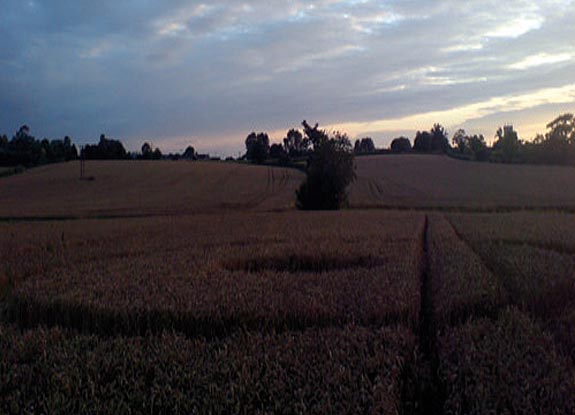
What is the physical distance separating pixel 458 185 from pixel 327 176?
22.7 meters

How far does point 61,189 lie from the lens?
58.2 metres

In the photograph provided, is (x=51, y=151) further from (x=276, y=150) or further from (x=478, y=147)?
(x=478, y=147)

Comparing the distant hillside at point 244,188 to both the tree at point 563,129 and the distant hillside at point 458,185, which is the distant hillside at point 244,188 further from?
the tree at point 563,129

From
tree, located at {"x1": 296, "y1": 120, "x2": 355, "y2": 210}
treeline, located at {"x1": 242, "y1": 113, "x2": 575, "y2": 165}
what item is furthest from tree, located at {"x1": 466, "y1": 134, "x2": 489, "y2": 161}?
tree, located at {"x1": 296, "y1": 120, "x2": 355, "y2": 210}

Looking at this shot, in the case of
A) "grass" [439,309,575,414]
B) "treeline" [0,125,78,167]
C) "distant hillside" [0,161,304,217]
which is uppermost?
"treeline" [0,125,78,167]

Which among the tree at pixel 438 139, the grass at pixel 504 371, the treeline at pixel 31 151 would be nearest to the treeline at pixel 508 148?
the tree at pixel 438 139

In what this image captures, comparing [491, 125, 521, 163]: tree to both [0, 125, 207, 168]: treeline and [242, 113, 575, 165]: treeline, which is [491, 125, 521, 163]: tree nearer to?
[242, 113, 575, 165]: treeline

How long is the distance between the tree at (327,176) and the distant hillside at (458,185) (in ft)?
9.92

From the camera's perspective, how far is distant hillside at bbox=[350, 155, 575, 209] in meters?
42.9

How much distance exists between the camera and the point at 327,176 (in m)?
40.3

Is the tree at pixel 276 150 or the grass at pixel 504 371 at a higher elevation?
the tree at pixel 276 150

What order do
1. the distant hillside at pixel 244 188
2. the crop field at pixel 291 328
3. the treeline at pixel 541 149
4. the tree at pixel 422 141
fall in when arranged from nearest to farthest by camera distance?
1. the crop field at pixel 291 328
2. the distant hillside at pixel 244 188
3. the treeline at pixel 541 149
4. the tree at pixel 422 141

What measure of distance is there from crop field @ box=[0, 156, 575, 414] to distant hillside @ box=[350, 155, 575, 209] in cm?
2782

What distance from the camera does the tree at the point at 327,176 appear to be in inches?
1574
